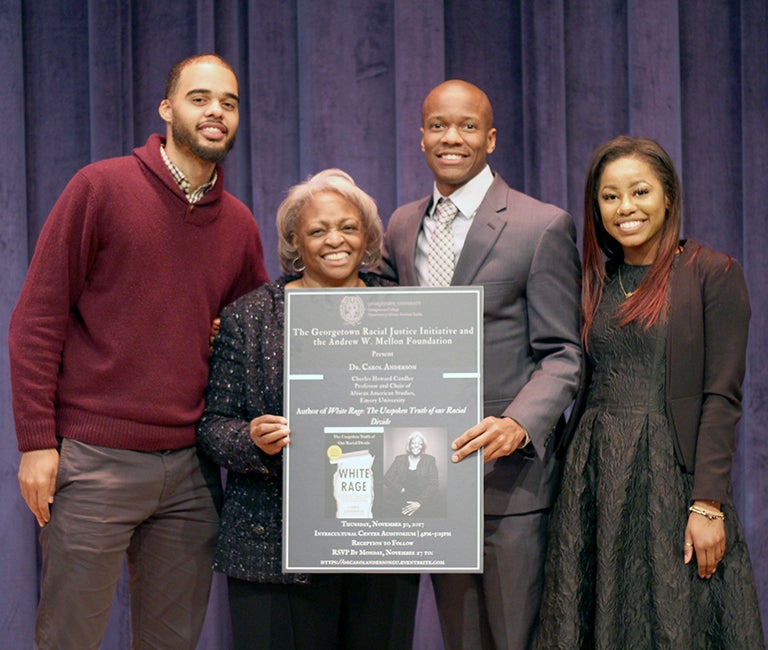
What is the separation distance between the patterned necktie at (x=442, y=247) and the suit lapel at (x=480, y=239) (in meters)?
0.04

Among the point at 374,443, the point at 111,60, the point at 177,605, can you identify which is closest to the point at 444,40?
the point at 111,60

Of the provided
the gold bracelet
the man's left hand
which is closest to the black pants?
the man's left hand

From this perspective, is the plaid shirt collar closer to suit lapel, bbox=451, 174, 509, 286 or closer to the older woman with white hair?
the older woman with white hair

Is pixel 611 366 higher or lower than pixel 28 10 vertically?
lower

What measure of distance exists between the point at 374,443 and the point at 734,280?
86 cm

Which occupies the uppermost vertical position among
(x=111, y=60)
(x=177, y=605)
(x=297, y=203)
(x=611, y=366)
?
(x=111, y=60)

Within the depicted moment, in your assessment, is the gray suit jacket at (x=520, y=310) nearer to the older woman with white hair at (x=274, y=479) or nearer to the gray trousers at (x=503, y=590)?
the gray trousers at (x=503, y=590)

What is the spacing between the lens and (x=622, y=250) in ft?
7.23

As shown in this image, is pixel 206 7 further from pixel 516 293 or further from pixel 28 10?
pixel 516 293

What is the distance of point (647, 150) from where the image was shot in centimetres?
208

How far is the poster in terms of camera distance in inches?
75.1

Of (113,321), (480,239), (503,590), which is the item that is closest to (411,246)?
(480,239)

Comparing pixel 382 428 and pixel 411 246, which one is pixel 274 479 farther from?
pixel 411 246

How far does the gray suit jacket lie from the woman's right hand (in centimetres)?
48
